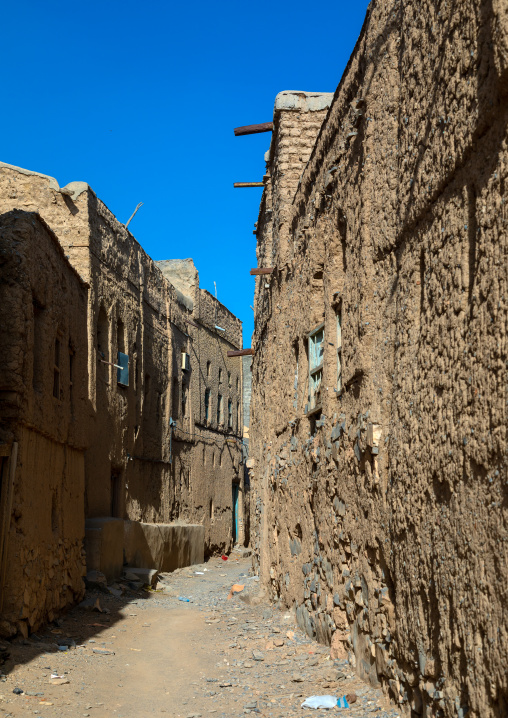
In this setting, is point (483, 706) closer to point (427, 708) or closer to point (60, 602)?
point (427, 708)

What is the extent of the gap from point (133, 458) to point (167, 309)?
4.85 m

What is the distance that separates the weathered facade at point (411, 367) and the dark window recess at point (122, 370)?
6.71 meters

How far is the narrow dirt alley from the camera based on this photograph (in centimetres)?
609

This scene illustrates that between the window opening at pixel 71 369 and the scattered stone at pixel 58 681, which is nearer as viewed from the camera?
the scattered stone at pixel 58 681

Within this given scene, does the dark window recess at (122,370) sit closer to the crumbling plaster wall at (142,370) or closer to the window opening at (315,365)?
the crumbling plaster wall at (142,370)

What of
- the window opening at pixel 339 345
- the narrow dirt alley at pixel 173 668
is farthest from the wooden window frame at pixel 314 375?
the narrow dirt alley at pixel 173 668

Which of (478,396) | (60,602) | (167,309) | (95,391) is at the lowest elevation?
(60,602)

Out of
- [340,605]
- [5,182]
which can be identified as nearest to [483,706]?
[340,605]

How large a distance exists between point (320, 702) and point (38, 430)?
4578 mm

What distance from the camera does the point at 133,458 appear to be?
647 inches

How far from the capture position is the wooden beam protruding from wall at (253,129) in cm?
1298

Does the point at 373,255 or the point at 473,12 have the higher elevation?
the point at 473,12

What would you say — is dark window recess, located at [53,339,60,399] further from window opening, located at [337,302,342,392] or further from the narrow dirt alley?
window opening, located at [337,302,342,392]

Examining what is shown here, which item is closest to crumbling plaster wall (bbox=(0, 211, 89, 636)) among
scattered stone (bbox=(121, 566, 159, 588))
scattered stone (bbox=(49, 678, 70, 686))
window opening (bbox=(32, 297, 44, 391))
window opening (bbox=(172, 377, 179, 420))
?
window opening (bbox=(32, 297, 44, 391))
